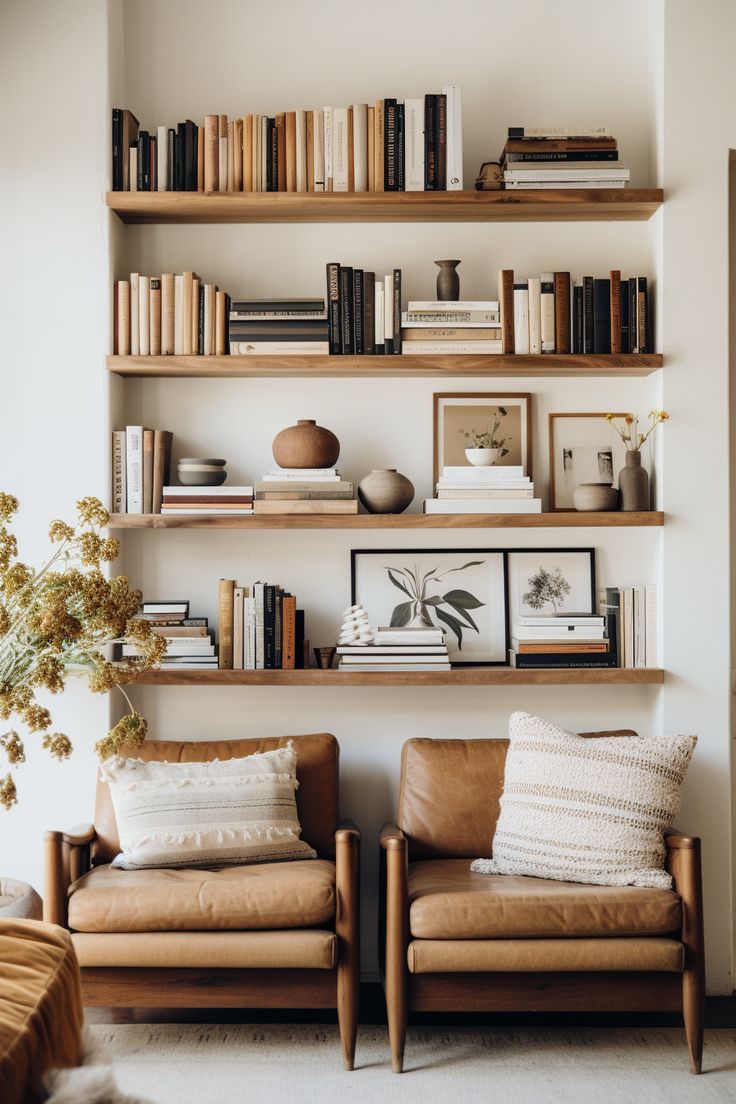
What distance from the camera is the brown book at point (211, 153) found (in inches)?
131

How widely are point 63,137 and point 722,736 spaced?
2940mm

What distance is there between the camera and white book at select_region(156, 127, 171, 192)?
334 cm

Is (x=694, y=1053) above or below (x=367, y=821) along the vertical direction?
below

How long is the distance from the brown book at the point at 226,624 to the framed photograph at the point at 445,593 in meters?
0.44

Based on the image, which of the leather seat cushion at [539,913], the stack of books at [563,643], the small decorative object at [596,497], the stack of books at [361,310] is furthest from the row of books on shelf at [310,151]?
the leather seat cushion at [539,913]

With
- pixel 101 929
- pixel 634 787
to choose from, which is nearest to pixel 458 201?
pixel 634 787

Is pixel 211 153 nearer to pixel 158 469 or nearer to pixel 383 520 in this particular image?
pixel 158 469

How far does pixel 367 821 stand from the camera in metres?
3.47

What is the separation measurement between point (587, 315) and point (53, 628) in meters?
2.13

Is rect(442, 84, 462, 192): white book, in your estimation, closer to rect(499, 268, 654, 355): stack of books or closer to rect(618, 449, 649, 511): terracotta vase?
rect(499, 268, 654, 355): stack of books

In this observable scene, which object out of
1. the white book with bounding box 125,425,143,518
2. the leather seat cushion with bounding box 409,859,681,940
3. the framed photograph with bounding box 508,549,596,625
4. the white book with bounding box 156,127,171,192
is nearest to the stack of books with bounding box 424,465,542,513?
the framed photograph with bounding box 508,549,596,625

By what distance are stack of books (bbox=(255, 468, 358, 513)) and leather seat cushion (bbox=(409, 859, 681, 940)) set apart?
1.24 m

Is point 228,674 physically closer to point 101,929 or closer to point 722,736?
point 101,929

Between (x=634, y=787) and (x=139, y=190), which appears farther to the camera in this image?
(x=139, y=190)
